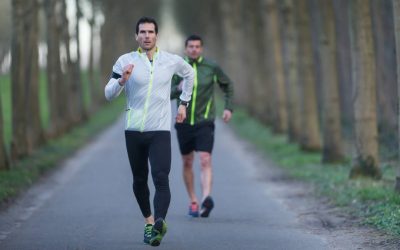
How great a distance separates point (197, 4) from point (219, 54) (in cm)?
946

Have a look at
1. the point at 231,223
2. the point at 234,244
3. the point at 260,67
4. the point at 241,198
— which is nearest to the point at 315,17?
the point at 241,198

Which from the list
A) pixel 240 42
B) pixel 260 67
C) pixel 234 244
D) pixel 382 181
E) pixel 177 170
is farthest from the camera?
pixel 240 42

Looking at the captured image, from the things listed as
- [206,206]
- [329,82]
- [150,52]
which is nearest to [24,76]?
[329,82]

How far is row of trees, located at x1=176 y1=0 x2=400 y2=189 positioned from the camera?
1502 centimetres

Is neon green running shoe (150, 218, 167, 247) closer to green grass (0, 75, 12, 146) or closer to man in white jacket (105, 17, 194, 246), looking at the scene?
man in white jacket (105, 17, 194, 246)

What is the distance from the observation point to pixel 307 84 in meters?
21.7

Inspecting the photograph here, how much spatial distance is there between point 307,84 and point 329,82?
3034 millimetres

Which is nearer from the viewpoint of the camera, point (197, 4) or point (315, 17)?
point (315, 17)

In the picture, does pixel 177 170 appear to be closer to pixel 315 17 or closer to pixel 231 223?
pixel 315 17

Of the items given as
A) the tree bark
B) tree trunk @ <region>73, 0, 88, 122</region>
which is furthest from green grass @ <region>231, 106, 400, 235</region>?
the tree bark

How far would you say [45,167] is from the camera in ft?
62.0

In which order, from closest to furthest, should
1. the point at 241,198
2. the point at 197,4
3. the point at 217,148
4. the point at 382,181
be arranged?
the point at 241,198, the point at 382,181, the point at 217,148, the point at 197,4

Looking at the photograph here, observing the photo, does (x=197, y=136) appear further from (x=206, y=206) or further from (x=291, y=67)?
(x=291, y=67)

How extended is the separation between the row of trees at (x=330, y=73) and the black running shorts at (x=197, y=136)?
8.01 ft
